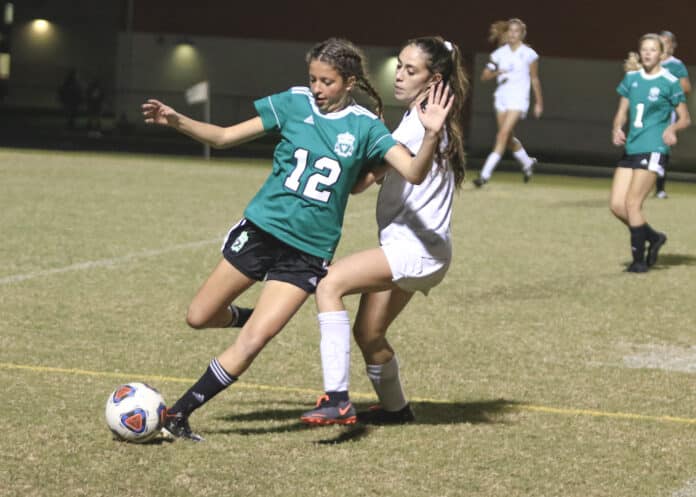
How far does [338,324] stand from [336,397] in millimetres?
323

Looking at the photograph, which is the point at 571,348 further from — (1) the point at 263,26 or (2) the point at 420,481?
(1) the point at 263,26

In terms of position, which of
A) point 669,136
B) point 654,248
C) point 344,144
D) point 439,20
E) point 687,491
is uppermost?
point 344,144

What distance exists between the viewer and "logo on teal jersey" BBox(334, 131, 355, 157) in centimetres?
607

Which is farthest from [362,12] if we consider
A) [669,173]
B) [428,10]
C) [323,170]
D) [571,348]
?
[323,170]

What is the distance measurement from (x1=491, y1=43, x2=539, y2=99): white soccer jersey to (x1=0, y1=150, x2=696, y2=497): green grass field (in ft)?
20.1

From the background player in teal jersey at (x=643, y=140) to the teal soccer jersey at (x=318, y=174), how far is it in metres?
7.35

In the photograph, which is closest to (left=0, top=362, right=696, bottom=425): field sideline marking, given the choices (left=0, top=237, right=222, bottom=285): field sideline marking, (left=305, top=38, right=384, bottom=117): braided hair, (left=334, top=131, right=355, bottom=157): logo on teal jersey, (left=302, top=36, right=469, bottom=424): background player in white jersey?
(left=302, top=36, right=469, bottom=424): background player in white jersey

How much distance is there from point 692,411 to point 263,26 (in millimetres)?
38512

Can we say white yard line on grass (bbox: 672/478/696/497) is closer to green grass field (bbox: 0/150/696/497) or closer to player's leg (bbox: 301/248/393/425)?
green grass field (bbox: 0/150/696/497)

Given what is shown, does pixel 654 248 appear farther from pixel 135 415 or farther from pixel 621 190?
pixel 135 415

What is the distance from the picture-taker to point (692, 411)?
287 inches

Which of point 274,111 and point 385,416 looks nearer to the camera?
point 274,111

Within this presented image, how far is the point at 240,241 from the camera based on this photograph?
6.21m

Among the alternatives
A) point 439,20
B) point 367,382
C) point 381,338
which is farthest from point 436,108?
point 439,20
